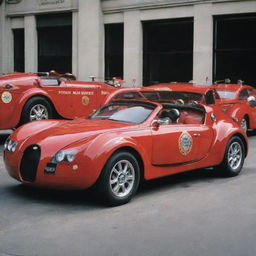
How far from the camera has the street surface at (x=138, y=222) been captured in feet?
16.1

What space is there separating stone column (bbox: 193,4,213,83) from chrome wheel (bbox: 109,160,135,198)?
618 inches

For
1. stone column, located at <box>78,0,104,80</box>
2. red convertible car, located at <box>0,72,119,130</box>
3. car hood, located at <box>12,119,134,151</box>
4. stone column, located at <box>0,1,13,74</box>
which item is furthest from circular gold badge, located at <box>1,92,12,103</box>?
stone column, located at <box>0,1,13,74</box>

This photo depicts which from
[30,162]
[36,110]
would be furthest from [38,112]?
[30,162]

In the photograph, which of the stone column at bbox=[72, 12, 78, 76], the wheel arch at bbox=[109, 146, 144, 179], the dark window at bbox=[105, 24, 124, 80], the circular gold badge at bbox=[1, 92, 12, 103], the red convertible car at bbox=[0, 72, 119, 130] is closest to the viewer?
the wheel arch at bbox=[109, 146, 144, 179]

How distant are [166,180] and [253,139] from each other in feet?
20.2

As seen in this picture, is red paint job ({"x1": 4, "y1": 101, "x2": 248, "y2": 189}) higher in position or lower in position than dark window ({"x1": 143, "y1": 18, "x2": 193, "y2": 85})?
lower

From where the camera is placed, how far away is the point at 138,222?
226 inches

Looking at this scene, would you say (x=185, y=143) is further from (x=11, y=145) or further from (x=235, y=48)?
(x=235, y=48)

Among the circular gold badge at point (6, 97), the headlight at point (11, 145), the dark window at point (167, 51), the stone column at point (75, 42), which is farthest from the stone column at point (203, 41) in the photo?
the headlight at point (11, 145)

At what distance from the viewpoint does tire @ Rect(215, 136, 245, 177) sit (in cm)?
828

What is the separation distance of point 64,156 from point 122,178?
75cm

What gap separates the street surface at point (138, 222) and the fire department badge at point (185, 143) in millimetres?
517

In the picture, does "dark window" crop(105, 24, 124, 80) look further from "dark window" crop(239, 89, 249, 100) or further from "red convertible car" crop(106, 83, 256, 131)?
"dark window" crop(239, 89, 249, 100)

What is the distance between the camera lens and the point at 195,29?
2216 centimetres
